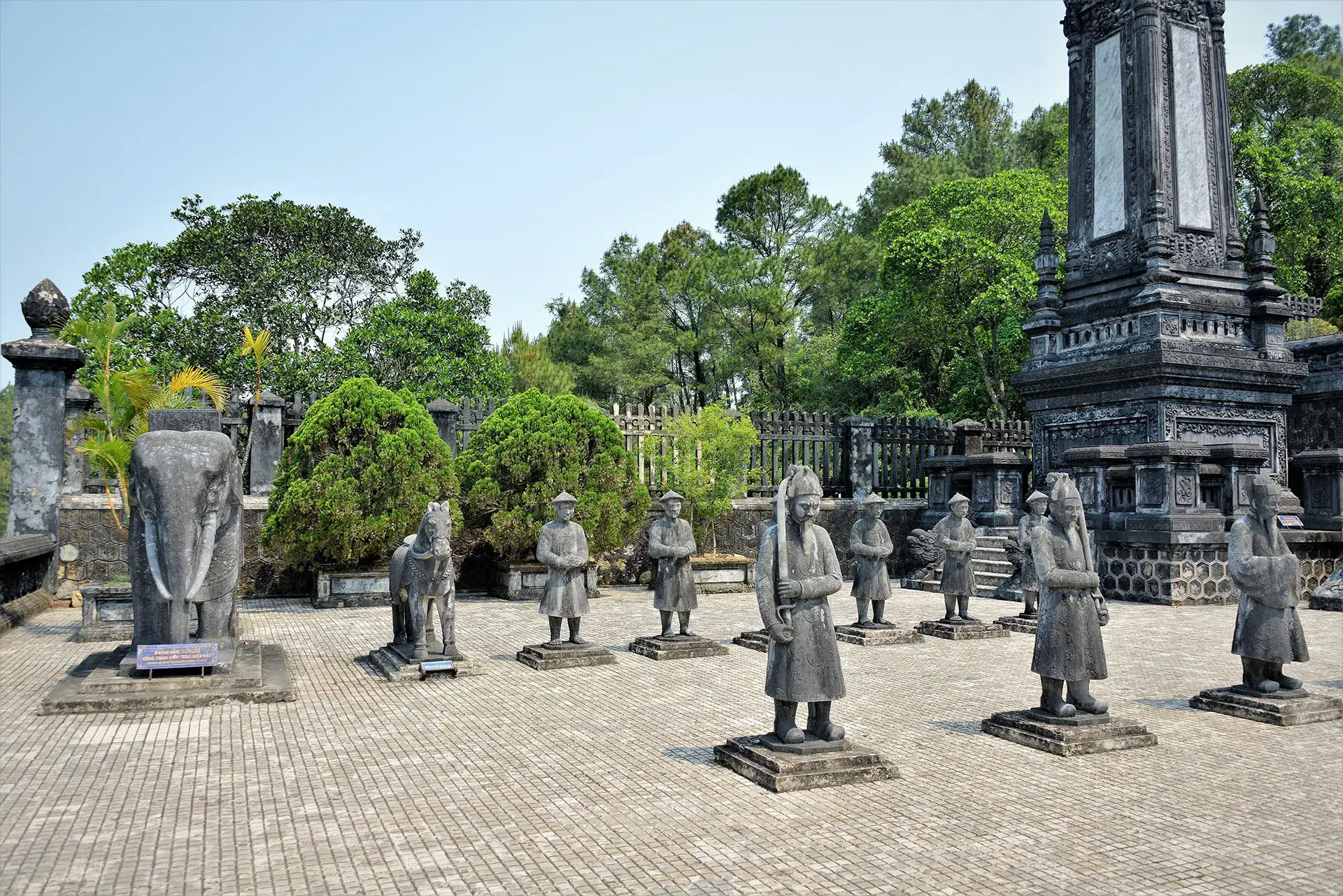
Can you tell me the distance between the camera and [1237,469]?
16.3 m

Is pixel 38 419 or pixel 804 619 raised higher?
pixel 38 419

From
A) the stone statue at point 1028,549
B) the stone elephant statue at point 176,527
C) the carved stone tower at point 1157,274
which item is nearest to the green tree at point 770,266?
the carved stone tower at point 1157,274

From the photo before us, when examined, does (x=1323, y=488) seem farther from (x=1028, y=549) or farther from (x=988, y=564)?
(x=1028, y=549)

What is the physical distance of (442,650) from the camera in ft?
33.1

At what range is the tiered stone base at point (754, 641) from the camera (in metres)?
11.6

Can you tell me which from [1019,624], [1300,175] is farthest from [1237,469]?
[1300,175]

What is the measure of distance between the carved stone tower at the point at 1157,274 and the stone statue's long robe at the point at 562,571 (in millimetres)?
10666

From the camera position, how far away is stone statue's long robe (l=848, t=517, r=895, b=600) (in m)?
12.3

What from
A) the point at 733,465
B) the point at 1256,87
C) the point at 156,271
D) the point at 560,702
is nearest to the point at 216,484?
the point at 560,702

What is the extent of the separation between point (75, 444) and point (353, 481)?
4376 mm

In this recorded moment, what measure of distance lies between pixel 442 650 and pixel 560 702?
1949 millimetres

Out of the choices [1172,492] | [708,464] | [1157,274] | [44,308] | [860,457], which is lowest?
[1172,492]

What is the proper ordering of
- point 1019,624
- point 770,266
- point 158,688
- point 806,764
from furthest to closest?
point 770,266 < point 1019,624 < point 158,688 < point 806,764

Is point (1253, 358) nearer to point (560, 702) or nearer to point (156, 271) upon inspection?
point (560, 702)
